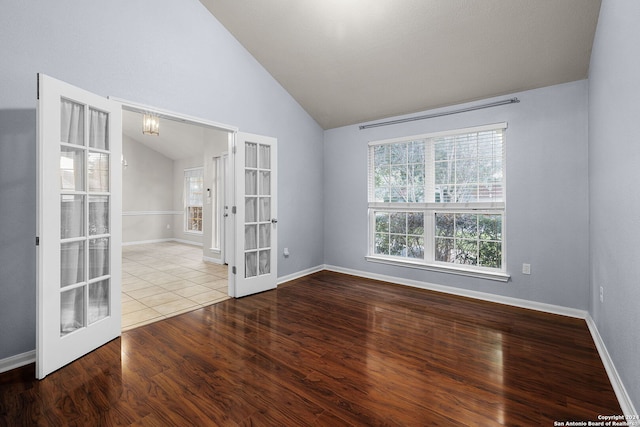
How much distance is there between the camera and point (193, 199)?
8547 mm

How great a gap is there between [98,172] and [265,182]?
190 cm

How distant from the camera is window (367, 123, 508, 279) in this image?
3578mm

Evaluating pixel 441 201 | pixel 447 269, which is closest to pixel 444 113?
pixel 441 201

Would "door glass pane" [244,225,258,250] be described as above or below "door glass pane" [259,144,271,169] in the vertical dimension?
below

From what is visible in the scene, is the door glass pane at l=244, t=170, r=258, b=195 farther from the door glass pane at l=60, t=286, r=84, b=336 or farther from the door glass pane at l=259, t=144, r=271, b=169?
the door glass pane at l=60, t=286, r=84, b=336

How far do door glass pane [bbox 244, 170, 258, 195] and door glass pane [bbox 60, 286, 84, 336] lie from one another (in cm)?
195

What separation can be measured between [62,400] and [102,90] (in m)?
2.34

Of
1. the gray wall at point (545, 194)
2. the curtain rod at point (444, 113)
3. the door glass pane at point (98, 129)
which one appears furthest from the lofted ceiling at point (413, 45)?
the door glass pane at point (98, 129)

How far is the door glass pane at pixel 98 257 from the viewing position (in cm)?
239

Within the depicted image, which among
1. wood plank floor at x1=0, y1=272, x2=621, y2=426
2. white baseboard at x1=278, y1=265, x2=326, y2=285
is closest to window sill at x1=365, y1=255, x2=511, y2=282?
wood plank floor at x1=0, y1=272, x2=621, y2=426

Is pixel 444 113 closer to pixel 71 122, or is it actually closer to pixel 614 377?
pixel 614 377

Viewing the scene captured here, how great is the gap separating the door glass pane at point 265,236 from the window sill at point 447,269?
155 centimetres

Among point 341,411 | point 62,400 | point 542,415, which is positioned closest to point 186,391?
point 62,400

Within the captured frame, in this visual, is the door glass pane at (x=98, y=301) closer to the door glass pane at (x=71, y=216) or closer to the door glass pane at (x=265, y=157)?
the door glass pane at (x=71, y=216)
